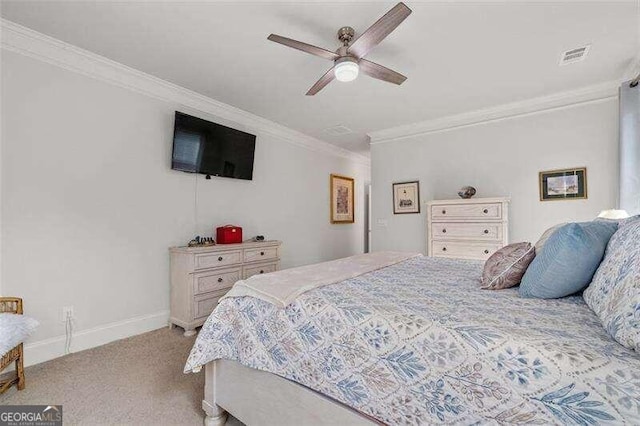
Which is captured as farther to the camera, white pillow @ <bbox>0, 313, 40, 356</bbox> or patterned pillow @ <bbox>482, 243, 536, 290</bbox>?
white pillow @ <bbox>0, 313, 40, 356</bbox>

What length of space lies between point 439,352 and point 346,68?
1.91m

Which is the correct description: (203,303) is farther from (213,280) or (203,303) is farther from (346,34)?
(346,34)

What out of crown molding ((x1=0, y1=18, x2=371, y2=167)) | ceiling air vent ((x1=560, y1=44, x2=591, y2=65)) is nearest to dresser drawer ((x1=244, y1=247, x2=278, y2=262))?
crown molding ((x1=0, y1=18, x2=371, y2=167))

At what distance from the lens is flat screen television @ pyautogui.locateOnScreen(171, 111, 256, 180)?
9.80 ft

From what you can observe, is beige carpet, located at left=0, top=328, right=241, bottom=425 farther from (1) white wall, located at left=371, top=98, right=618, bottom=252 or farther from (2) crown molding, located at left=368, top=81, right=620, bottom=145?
(2) crown molding, located at left=368, top=81, right=620, bottom=145

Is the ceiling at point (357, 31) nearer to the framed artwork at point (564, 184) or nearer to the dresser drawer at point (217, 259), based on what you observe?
the framed artwork at point (564, 184)

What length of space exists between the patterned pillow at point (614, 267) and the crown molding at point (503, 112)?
9.85ft

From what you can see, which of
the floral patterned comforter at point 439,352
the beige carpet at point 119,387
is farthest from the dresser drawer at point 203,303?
the floral patterned comforter at point 439,352

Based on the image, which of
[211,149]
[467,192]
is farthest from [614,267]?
[211,149]

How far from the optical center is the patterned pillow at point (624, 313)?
70 cm

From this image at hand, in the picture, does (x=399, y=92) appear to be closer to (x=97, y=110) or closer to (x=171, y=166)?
(x=171, y=166)

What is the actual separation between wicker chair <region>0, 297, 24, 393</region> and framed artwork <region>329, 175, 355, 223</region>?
4.20 meters

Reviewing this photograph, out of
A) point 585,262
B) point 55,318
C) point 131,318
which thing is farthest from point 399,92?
point 55,318

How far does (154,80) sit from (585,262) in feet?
11.9
